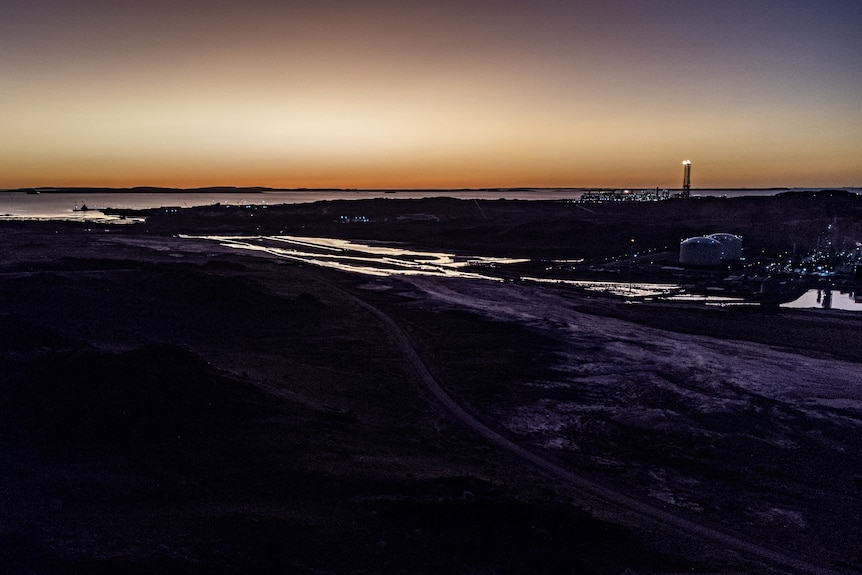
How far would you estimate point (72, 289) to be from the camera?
114 ft

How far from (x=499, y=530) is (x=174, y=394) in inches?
369

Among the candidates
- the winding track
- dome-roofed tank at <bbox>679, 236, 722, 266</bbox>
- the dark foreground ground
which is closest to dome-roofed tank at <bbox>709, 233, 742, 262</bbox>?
dome-roofed tank at <bbox>679, 236, 722, 266</bbox>

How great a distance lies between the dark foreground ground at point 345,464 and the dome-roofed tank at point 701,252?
29727 millimetres

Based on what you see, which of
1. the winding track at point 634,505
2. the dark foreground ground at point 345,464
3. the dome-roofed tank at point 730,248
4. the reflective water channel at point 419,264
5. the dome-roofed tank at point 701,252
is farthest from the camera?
the dome-roofed tank at point 730,248

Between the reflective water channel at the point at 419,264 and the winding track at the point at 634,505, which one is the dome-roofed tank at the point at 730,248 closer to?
the reflective water channel at the point at 419,264

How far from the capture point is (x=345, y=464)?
49.0 feet

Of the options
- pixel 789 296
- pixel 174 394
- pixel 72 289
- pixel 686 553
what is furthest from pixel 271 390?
pixel 789 296

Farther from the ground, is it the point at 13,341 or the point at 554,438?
the point at 13,341

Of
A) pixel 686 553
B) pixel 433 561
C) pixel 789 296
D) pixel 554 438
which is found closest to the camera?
pixel 433 561

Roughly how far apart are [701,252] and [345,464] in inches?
2069

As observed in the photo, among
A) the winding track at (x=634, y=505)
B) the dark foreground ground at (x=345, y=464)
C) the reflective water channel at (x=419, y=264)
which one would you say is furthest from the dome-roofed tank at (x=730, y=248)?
the winding track at (x=634, y=505)

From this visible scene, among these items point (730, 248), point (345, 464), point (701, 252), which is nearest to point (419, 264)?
point (701, 252)

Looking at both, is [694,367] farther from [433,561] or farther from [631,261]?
[631,261]

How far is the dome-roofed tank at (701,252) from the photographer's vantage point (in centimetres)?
5922
